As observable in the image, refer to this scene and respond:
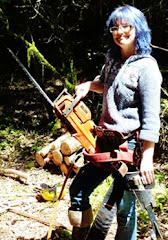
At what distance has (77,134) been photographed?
2.40 m

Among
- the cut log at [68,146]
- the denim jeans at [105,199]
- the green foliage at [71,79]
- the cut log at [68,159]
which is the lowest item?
the cut log at [68,159]

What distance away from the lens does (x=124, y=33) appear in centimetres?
222

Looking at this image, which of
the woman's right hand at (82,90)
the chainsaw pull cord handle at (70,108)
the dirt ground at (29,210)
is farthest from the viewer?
the dirt ground at (29,210)

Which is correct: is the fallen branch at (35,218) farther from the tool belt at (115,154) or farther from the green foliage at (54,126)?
the green foliage at (54,126)

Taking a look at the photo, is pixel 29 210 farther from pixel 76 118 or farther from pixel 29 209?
pixel 76 118

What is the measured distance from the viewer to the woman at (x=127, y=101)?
6.85 ft

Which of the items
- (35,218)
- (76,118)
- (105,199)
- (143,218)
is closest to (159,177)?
(143,218)

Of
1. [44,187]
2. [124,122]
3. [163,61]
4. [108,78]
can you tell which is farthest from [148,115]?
[163,61]

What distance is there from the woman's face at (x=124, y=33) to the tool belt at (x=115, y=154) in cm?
63

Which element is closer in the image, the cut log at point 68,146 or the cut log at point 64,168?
the cut log at point 68,146

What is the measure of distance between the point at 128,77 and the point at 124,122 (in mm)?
314

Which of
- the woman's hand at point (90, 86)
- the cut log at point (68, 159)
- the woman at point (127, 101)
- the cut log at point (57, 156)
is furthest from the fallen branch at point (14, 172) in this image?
the woman's hand at point (90, 86)

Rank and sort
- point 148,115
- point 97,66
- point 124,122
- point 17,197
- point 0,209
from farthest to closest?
1. point 97,66
2. point 17,197
3. point 0,209
4. point 124,122
5. point 148,115

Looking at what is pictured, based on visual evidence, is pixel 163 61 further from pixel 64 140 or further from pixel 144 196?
pixel 144 196
